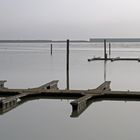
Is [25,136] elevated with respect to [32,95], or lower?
lower

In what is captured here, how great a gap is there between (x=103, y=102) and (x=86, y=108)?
55.0 inches

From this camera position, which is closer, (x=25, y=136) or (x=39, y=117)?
(x=25, y=136)

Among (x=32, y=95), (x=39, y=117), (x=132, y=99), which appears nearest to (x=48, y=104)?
(x=32, y=95)

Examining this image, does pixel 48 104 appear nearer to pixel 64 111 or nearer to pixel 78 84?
pixel 64 111

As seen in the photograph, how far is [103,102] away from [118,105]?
781mm

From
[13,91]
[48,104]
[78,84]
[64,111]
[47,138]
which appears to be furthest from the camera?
[78,84]

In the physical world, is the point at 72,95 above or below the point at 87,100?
above

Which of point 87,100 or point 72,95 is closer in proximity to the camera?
point 87,100

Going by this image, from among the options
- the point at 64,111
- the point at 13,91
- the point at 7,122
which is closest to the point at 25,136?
the point at 7,122

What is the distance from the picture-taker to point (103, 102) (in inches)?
664

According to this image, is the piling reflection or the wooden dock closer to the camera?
the piling reflection

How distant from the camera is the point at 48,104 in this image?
54.5ft

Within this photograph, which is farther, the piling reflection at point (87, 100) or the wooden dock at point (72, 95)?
the wooden dock at point (72, 95)

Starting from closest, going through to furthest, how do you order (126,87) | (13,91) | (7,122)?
(7,122), (13,91), (126,87)
